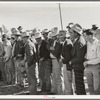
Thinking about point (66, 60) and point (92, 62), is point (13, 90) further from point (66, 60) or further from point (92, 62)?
point (92, 62)

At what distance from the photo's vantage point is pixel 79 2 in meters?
4.61

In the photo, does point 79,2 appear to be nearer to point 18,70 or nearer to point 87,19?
point 87,19

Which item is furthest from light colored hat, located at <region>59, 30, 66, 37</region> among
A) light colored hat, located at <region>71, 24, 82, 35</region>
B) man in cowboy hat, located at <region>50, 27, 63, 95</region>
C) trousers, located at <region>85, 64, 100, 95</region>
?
trousers, located at <region>85, 64, 100, 95</region>

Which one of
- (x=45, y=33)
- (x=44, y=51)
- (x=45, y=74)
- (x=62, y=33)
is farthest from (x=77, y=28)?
(x=45, y=74)

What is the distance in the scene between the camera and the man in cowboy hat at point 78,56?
4363 millimetres

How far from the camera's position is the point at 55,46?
4840 millimetres

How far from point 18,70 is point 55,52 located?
3.35 ft

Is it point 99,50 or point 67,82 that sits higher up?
point 99,50

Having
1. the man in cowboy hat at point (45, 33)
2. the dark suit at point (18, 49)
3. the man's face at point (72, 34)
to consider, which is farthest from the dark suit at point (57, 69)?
the dark suit at point (18, 49)

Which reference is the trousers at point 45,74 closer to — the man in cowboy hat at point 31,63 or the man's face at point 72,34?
the man in cowboy hat at point 31,63

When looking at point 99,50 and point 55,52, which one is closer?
point 99,50

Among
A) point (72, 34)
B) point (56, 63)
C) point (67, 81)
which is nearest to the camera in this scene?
point (72, 34)

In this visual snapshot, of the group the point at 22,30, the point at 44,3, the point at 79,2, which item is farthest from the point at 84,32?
the point at 22,30

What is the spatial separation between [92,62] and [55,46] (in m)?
0.80
